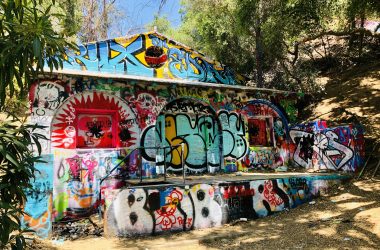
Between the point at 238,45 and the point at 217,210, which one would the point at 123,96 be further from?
the point at 238,45

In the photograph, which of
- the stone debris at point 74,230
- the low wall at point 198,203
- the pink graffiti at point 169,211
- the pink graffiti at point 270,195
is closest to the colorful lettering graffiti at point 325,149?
the low wall at point 198,203

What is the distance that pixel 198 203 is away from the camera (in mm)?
8414

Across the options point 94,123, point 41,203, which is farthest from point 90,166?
point 41,203

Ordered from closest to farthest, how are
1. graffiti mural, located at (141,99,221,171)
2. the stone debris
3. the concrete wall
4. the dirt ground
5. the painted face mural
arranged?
the dirt ground, the stone debris, the painted face mural, the concrete wall, graffiti mural, located at (141,99,221,171)

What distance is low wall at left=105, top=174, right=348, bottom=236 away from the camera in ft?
25.0

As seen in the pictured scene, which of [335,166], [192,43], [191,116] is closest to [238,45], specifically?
[192,43]

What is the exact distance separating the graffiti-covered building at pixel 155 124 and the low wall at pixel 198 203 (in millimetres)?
909

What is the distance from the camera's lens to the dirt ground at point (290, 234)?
669 centimetres

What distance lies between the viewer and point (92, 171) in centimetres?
941

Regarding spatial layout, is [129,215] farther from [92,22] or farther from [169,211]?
[92,22]

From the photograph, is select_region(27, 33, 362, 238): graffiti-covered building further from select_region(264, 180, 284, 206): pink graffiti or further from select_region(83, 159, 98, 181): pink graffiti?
select_region(264, 180, 284, 206): pink graffiti

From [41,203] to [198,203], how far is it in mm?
3558

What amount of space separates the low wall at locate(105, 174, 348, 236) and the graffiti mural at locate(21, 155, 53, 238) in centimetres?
149

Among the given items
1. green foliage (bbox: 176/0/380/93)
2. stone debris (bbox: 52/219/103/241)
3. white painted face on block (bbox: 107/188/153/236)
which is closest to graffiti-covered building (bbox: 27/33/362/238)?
stone debris (bbox: 52/219/103/241)
